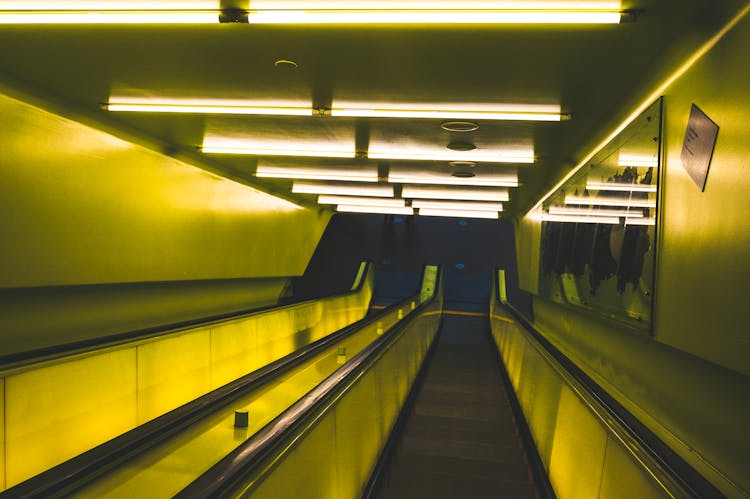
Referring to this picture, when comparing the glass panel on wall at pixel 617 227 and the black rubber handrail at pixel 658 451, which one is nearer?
the black rubber handrail at pixel 658 451

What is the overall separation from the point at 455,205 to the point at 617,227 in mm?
6127

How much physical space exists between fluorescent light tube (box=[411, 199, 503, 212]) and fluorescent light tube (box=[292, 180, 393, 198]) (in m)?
1.07

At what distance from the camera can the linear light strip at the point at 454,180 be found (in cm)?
697

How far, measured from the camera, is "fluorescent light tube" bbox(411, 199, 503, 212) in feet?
32.2

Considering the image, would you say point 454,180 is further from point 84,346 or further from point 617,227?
point 84,346

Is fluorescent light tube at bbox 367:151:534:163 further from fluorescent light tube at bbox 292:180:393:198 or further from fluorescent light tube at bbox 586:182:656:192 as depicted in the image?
fluorescent light tube at bbox 292:180:393:198

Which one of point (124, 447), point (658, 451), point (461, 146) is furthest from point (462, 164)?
point (124, 447)

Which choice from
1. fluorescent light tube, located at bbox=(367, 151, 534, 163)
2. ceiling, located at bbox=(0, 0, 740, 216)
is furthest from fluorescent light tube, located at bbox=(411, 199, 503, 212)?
ceiling, located at bbox=(0, 0, 740, 216)

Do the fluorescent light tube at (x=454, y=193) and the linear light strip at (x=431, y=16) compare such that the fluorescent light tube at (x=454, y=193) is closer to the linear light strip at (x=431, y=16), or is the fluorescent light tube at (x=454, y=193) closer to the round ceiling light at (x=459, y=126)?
the round ceiling light at (x=459, y=126)

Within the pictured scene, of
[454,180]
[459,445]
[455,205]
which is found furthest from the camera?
[455,205]

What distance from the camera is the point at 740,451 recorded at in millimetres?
2348

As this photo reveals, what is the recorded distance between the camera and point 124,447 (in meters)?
2.04

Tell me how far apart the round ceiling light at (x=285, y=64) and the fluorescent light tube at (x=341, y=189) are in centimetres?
483

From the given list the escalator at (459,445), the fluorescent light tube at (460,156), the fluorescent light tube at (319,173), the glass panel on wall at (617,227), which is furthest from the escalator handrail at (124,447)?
the fluorescent light tube at (319,173)
